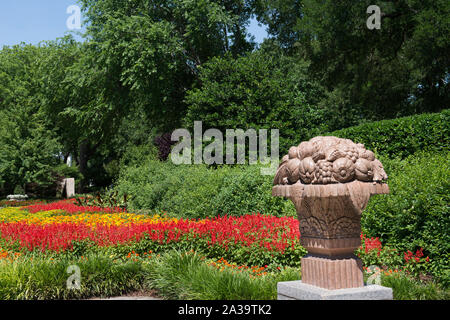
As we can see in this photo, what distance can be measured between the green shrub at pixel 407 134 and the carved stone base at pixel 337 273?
6360 millimetres

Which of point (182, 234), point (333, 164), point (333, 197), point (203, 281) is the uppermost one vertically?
point (333, 164)

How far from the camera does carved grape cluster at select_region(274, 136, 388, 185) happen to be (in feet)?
13.5

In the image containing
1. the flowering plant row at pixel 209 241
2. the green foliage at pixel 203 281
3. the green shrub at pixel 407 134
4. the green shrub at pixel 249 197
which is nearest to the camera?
the green foliage at pixel 203 281

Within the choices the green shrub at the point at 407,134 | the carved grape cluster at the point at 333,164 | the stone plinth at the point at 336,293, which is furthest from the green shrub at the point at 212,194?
the carved grape cluster at the point at 333,164

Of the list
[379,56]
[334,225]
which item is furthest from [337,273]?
[379,56]

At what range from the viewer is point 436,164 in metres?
7.88

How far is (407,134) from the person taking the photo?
11.1 metres

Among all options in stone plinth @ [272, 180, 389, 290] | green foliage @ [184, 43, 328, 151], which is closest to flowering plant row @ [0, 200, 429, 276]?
stone plinth @ [272, 180, 389, 290]

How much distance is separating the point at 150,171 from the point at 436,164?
1232cm

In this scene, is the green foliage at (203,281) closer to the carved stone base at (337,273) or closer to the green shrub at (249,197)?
the carved stone base at (337,273)

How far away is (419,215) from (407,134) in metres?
4.85

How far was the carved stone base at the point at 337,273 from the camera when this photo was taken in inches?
167

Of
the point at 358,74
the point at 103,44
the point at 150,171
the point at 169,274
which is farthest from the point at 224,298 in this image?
the point at 103,44

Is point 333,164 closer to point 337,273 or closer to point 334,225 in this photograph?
point 334,225
